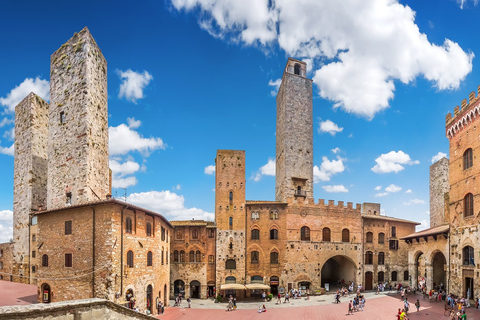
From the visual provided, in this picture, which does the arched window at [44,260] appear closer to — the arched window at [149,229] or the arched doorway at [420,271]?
the arched window at [149,229]

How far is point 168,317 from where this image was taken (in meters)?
26.6

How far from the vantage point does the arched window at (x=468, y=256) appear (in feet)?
88.7

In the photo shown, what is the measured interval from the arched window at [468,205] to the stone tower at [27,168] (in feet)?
134

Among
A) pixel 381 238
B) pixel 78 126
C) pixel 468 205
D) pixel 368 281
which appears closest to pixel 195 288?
pixel 368 281

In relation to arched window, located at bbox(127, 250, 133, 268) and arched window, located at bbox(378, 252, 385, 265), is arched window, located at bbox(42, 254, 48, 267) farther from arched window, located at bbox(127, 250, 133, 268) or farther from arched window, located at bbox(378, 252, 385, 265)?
arched window, located at bbox(378, 252, 385, 265)

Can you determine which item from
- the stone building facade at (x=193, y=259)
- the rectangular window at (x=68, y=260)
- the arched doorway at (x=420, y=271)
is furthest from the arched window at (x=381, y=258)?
the rectangular window at (x=68, y=260)

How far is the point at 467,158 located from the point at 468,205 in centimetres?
416

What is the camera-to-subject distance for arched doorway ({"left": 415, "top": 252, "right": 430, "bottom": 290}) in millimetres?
35250

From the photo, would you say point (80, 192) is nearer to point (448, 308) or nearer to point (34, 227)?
point (34, 227)

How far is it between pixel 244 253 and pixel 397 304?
16.3 meters

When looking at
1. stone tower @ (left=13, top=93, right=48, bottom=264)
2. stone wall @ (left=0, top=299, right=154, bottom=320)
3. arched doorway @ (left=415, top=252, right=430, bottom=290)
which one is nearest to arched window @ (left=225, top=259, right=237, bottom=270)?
arched doorway @ (left=415, top=252, right=430, bottom=290)

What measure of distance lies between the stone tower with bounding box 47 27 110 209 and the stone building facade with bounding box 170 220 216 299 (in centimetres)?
1173

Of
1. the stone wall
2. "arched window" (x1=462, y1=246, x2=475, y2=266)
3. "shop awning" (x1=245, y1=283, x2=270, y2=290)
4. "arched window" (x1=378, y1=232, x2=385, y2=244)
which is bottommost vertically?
"shop awning" (x1=245, y1=283, x2=270, y2=290)

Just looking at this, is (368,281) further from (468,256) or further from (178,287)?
(178,287)
